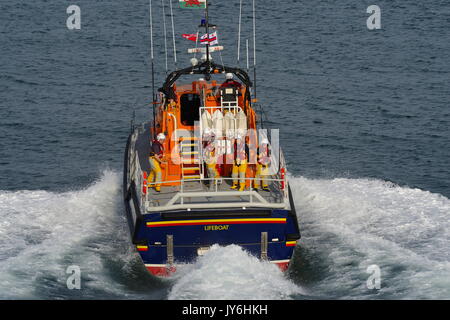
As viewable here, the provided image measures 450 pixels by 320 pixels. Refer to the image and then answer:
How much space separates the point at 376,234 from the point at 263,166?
9.85ft

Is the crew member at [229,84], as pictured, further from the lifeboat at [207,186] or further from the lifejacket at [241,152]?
the lifejacket at [241,152]

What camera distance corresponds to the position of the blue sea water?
14.4 meters

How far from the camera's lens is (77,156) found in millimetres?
23203

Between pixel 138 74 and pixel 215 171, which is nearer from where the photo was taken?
pixel 215 171

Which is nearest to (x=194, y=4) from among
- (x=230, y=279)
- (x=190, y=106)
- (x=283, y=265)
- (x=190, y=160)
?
(x=190, y=106)

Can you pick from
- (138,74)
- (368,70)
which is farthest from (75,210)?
(368,70)

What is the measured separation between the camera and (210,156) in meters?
15.1

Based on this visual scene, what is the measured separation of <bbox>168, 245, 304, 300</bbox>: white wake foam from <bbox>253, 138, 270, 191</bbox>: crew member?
1.63m

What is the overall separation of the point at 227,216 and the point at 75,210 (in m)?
5.48

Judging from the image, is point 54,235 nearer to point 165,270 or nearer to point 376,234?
point 165,270

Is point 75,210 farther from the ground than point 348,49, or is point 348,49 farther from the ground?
point 348,49
